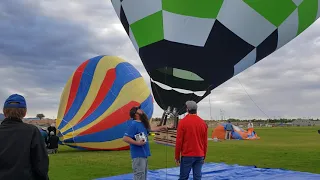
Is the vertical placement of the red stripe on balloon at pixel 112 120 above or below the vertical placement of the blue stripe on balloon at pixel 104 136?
above

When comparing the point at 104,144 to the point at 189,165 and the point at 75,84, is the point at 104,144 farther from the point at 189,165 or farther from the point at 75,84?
the point at 189,165

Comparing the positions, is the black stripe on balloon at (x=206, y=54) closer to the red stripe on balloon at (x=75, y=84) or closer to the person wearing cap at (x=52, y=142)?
the person wearing cap at (x=52, y=142)

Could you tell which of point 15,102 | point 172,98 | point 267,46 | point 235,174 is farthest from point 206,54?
point 15,102

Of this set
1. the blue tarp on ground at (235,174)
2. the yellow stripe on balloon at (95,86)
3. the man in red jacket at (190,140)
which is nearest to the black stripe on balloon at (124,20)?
the man in red jacket at (190,140)

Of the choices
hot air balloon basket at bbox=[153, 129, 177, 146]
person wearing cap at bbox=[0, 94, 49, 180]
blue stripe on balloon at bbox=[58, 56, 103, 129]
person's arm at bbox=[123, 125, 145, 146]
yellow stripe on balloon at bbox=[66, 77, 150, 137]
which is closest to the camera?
person wearing cap at bbox=[0, 94, 49, 180]

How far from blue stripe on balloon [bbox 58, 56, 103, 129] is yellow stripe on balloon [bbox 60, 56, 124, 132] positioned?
0.32 feet

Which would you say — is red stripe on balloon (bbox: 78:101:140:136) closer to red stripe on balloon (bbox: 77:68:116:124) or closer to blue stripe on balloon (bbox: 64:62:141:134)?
blue stripe on balloon (bbox: 64:62:141:134)

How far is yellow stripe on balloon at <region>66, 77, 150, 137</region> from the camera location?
33.9 ft

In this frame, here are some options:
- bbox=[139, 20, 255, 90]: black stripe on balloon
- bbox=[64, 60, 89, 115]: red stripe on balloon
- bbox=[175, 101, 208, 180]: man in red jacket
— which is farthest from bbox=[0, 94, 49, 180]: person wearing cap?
bbox=[64, 60, 89, 115]: red stripe on balloon

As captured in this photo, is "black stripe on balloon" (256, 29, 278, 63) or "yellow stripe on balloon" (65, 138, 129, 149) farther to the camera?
"yellow stripe on balloon" (65, 138, 129, 149)

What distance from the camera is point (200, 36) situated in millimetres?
4742

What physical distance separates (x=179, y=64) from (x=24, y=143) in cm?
291

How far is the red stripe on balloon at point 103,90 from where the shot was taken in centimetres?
1055

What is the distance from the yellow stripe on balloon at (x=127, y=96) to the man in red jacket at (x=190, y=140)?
6.17 meters
